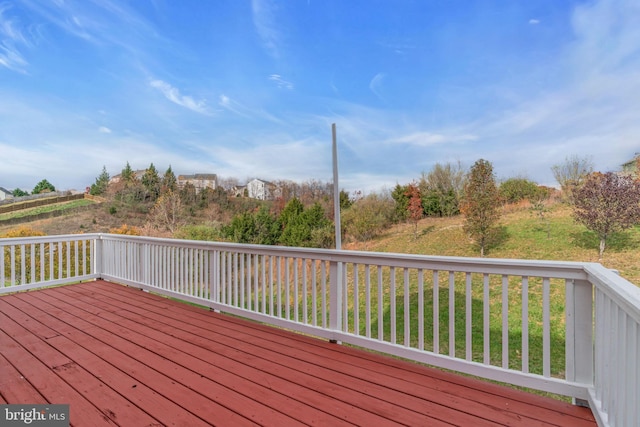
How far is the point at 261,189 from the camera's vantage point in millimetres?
9867

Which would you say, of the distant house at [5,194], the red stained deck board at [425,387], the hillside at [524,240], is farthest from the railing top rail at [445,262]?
the distant house at [5,194]

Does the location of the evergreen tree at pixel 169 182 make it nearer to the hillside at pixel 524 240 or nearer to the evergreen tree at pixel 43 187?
the hillside at pixel 524 240

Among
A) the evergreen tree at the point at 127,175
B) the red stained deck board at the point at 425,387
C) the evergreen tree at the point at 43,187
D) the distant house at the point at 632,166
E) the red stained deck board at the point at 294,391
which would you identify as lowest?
the red stained deck board at the point at 425,387

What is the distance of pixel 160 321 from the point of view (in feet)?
9.87

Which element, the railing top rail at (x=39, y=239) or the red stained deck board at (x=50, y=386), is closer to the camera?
the red stained deck board at (x=50, y=386)

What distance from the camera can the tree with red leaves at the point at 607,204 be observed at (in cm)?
527

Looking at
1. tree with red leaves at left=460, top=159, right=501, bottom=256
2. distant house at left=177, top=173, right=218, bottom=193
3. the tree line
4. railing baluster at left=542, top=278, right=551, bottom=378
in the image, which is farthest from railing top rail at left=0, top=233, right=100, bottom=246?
tree with red leaves at left=460, top=159, right=501, bottom=256

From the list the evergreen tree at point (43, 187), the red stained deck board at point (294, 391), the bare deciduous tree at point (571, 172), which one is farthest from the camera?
the evergreen tree at point (43, 187)

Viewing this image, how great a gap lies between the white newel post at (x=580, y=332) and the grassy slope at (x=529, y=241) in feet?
15.2

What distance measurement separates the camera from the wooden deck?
151 cm

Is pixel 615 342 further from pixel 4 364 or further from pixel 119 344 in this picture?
pixel 4 364

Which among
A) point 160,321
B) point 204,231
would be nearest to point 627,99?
point 160,321

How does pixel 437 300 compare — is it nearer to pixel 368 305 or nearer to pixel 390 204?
pixel 368 305

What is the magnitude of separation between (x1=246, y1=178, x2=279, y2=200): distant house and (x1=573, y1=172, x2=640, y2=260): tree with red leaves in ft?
23.8
